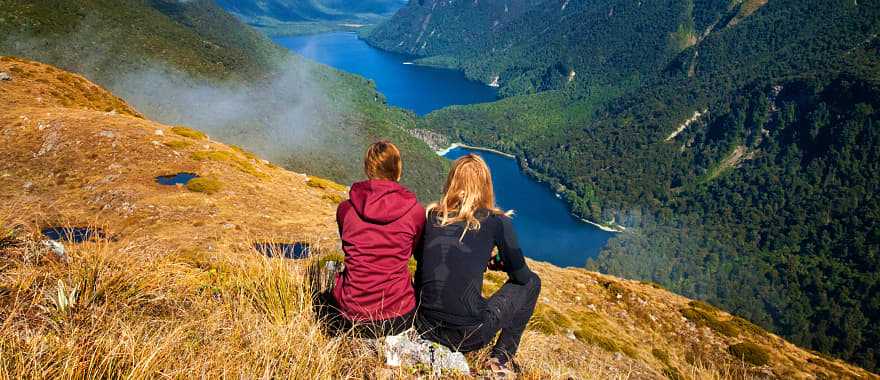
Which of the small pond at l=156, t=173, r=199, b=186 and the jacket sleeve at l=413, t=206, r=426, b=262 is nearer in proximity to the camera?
the jacket sleeve at l=413, t=206, r=426, b=262

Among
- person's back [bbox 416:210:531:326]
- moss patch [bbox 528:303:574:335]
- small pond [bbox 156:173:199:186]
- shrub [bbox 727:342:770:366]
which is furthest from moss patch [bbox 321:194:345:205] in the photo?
person's back [bbox 416:210:531:326]

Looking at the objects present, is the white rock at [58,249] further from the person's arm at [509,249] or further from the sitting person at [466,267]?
the person's arm at [509,249]

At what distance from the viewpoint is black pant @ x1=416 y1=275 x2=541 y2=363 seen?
5066 mm

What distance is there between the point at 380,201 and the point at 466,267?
3.99ft

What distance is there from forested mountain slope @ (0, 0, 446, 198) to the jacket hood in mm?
120281

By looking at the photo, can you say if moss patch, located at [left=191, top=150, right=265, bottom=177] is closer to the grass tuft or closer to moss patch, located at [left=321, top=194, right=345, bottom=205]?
the grass tuft

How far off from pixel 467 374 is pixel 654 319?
701 inches

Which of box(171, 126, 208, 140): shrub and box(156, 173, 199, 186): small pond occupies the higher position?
box(171, 126, 208, 140): shrub

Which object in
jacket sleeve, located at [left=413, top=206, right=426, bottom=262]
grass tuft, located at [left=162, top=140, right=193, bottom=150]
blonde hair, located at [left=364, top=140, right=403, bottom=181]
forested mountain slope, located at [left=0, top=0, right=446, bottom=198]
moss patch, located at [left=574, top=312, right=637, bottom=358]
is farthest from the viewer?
forested mountain slope, located at [left=0, top=0, right=446, bottom=198]

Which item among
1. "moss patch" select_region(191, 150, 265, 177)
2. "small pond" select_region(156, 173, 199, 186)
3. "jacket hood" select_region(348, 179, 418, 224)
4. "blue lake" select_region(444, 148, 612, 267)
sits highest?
"jacket hood" select_region(348, 179, 418, 224)

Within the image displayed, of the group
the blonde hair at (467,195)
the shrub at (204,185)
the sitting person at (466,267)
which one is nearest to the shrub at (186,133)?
the shrub at (204,185)

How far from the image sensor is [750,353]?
18.6 metres

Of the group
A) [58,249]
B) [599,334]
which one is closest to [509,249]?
[58,249]

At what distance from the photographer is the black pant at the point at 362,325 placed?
15.8 feet
